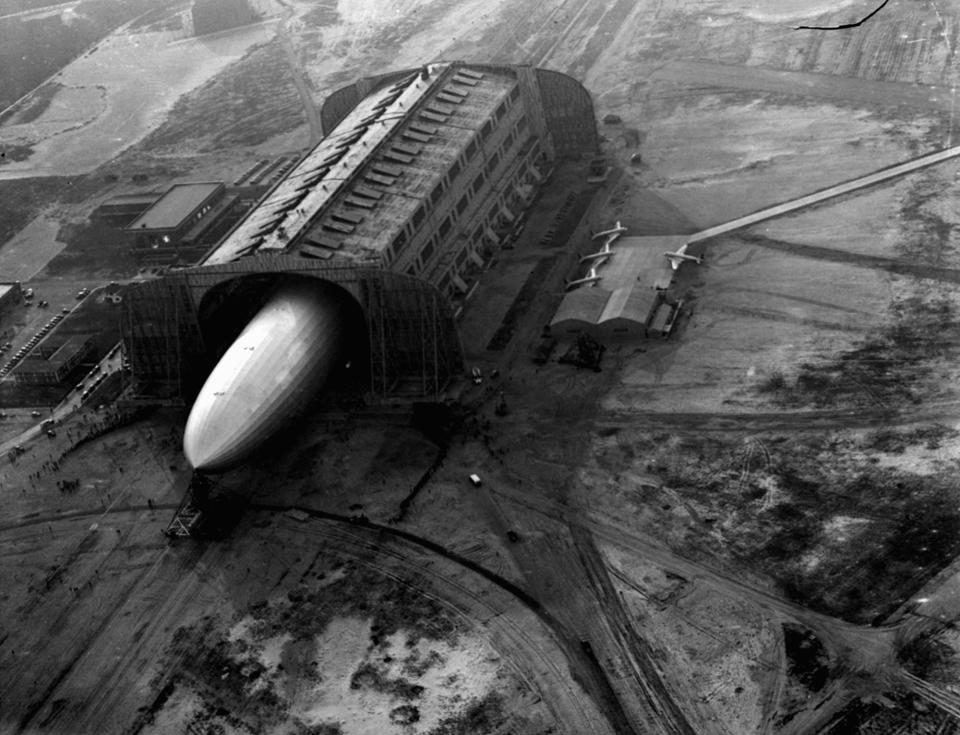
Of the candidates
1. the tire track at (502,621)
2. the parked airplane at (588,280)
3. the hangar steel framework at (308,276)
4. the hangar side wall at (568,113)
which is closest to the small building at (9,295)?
the hangar steel framework at (308,276)

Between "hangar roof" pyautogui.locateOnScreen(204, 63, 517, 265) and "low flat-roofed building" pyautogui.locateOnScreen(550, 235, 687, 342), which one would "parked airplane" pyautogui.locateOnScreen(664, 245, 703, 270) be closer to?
"low flat-roofed building" pyautogui.locateOnScreen(550, 235, 687, 342)

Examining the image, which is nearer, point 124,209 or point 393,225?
point 393,225

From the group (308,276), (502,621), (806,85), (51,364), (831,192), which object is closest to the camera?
(502,621)

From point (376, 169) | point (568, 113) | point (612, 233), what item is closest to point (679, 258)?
point (612, 233)

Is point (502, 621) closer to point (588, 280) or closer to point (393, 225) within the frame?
Answer: point (393, 225)

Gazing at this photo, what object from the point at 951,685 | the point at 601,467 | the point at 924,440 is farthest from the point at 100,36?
the point at 951,685

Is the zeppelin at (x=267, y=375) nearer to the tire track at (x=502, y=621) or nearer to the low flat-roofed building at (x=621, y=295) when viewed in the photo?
the tire track at (x=502, y=621)
